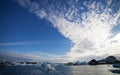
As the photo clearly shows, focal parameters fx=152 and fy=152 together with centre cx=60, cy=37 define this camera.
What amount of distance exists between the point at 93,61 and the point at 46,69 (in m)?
93.1

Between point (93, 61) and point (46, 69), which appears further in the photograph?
point (93, 61)

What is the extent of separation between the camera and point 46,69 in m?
39.8

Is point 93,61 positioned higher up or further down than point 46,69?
higher up

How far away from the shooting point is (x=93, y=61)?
416 ft
